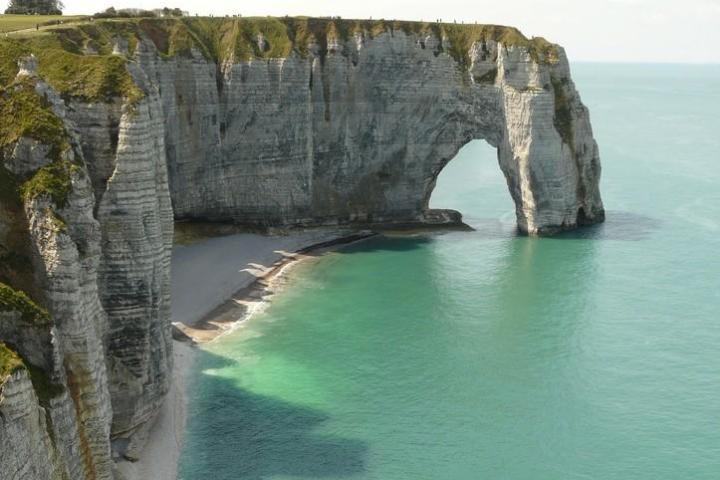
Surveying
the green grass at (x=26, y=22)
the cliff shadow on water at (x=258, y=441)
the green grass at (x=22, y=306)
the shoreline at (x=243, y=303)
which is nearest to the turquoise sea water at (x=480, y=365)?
the cliff shadow on water at (x=258, y=441)

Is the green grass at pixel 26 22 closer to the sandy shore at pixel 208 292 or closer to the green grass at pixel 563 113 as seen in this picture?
the sandy shore at pixel 208 292

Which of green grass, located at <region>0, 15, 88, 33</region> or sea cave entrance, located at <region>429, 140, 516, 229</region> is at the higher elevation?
green grass, located at <region>0, 15, 88, 33</region>

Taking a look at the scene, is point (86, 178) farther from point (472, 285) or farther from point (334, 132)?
point (334, 132)

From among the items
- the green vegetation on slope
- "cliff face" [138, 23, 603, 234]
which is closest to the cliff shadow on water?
the green vegetation on slope

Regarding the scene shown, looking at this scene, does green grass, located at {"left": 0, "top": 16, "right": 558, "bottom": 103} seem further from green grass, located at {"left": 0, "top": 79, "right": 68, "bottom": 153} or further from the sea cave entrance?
green grass, located at {"left": 0, "top": 79, "right": 68, "bottom": 153}

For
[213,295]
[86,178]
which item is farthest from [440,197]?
[86,178]

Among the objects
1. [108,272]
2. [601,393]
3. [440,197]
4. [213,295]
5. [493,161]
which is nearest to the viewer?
[108,272]

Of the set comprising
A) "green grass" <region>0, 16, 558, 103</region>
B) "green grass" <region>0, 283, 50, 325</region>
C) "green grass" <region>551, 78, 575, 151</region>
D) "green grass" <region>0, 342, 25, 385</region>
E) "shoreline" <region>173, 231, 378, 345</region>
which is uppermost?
"green grass" <region>0, 16, 558, 103</region>
